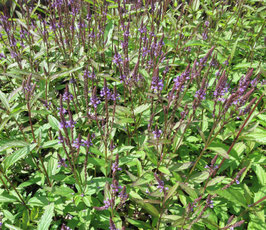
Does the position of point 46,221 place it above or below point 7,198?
above

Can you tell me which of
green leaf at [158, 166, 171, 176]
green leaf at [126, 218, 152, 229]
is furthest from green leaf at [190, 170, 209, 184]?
green leaf at [126, 218, 152, 229]

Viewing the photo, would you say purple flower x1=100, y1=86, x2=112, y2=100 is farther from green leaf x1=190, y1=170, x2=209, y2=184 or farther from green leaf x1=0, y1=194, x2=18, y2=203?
green leaf x1=0, y1=194, x2=18, y2=203

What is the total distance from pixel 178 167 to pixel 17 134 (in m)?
2.28

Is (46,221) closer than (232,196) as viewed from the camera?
Result: Yes

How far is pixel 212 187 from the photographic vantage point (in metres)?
2.66

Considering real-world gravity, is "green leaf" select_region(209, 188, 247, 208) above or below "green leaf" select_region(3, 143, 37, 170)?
below

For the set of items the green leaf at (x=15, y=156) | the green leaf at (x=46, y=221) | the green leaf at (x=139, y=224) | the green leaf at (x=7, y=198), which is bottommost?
the green leaf at (x=139, y=224)

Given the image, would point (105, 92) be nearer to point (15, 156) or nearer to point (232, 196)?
point (15, 156)

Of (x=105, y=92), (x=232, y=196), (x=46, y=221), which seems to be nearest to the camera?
(x=46, y=221)

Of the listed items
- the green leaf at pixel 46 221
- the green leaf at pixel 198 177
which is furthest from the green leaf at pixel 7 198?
the green leaf at pixel 198 177

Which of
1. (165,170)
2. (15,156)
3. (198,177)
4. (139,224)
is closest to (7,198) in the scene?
(15,156)

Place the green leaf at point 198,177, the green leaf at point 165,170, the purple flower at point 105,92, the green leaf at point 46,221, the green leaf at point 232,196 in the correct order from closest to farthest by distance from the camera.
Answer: the green leaf at point 46,221, the green leaf at point 232,196, the purple flower at point 105,92, the green leaf at point 165,170, the green leaf at point 198,177

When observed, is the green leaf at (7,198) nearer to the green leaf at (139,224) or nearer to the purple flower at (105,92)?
the green leaf at (139,224)

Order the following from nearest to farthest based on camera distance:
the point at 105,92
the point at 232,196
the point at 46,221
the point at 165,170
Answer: the point at 46,221, the point at 232,196, the point at 105,92, the point at 165,170
